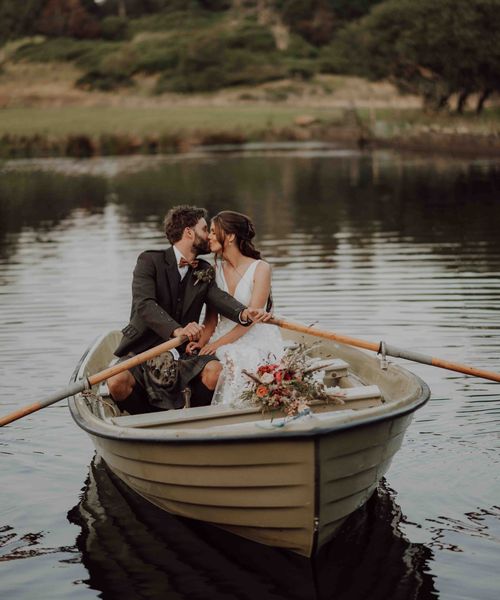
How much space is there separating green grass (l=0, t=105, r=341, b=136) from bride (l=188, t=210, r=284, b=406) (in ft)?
187

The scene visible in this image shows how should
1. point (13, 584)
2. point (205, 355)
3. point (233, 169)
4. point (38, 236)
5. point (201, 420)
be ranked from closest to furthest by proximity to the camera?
point (13, 584), point (201, 420), point (205, 355), point (38, 236), point (233, 169)

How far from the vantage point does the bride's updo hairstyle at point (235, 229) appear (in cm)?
948

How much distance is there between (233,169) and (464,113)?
2462 centimetres

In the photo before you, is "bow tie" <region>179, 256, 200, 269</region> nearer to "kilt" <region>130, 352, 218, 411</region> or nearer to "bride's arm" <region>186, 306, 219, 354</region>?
"bride's arm" <region>186, 306, 219, 354</region>

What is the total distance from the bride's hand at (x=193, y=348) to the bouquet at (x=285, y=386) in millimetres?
888

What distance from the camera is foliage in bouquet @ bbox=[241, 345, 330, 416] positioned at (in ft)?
27.4

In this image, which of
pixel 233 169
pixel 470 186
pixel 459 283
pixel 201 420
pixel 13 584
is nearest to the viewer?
pixel 13 584

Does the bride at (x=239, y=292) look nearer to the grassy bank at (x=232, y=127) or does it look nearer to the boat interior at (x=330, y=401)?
the boat interior at (x=330, y=401)

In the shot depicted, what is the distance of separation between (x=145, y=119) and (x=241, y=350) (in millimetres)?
70779

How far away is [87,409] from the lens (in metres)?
9.12

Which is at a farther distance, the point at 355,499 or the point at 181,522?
the point at 181,522

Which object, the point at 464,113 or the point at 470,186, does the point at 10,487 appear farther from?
the point at 464,113

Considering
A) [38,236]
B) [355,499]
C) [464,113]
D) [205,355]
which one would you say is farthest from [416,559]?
[464,113]

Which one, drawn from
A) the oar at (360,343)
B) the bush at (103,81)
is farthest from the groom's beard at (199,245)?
the bush at (103,81)
